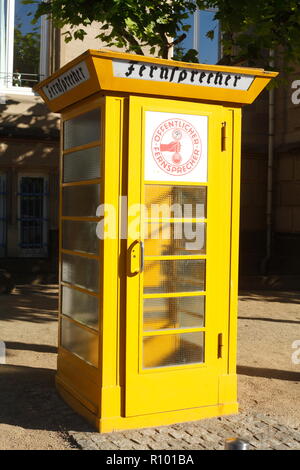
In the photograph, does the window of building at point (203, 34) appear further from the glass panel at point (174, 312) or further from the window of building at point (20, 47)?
the glass panel at point (174, 312)

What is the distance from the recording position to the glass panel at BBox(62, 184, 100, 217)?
16.9 ft

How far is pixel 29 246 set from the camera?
47.6 ft

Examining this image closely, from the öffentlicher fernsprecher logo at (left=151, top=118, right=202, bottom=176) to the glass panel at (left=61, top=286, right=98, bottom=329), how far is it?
4.17 feet

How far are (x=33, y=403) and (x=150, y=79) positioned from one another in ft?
9.98

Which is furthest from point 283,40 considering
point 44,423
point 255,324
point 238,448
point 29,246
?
point 29,246

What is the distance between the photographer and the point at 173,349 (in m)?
5.19

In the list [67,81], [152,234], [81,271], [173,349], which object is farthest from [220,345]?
[67,81]

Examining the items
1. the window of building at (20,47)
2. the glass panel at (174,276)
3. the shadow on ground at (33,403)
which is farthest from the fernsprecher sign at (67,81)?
the window of building at (20,47)

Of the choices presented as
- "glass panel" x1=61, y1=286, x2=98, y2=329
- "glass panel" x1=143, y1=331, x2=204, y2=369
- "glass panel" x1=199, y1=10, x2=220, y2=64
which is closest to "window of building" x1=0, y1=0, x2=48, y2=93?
"glass panel" x1=199, y1=10, x2=220, y2=64

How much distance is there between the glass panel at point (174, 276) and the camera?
5078 mm

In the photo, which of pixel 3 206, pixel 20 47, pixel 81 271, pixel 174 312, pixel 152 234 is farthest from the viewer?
pixel 20 47

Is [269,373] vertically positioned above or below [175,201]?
below

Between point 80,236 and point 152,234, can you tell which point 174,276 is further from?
point 80,236
